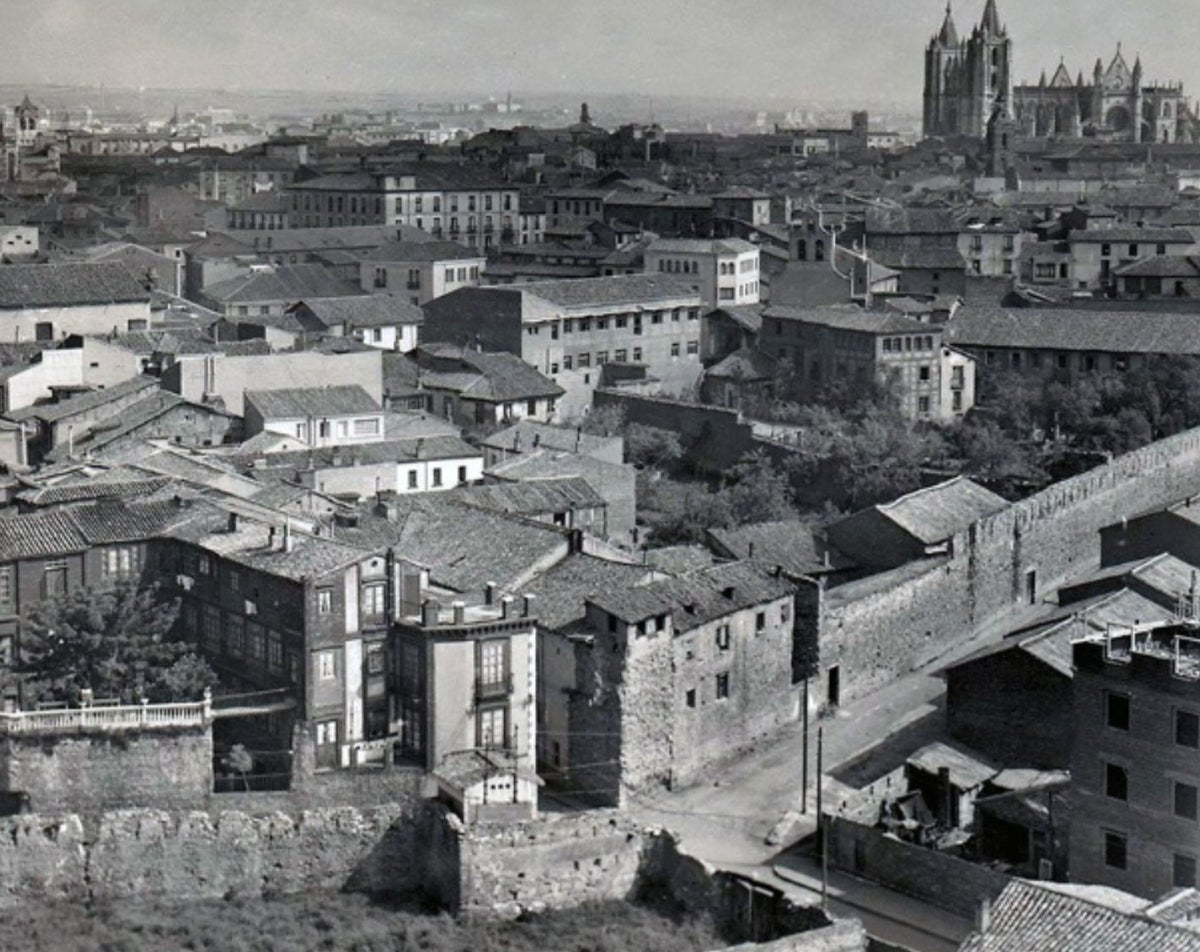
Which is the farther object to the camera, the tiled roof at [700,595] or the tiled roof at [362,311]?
the tiled roof at [362,311]

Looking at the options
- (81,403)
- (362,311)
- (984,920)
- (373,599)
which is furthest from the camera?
(362,311)

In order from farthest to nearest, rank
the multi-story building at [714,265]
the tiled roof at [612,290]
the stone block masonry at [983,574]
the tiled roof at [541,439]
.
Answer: the multi-story building at [714,265] < the tiled roof at [612,290] < the tiled roof at [541,439] < the stone block masonry at [983,574]

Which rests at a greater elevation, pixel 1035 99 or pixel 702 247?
pixel 1035 99

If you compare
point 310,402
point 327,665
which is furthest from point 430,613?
point 310,402

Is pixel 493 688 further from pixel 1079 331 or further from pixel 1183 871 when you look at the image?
pixel 1079 331

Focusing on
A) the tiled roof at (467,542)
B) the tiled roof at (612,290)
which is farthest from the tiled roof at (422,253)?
the tiled roof at (467,542)

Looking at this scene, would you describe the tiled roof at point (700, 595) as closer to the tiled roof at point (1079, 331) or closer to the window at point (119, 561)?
the window at point (119, 561)

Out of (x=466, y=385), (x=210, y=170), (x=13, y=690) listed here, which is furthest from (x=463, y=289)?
(x=210, y=170)
